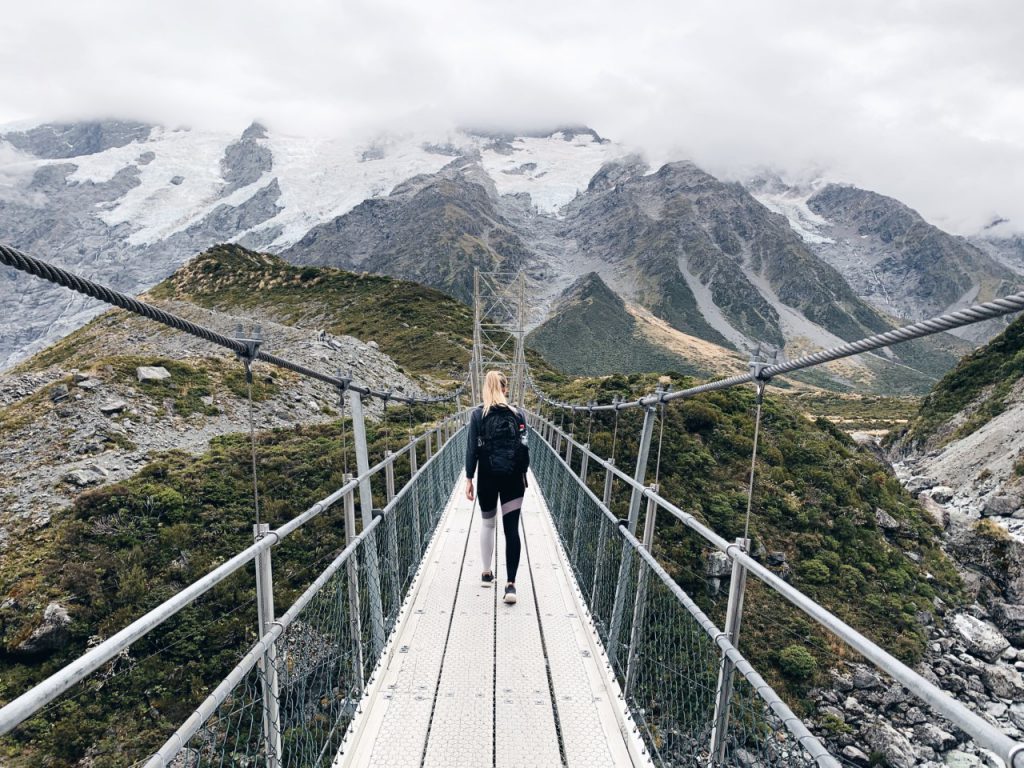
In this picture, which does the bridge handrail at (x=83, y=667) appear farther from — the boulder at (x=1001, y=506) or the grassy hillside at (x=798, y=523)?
the boulder at (x=1001, y=506)

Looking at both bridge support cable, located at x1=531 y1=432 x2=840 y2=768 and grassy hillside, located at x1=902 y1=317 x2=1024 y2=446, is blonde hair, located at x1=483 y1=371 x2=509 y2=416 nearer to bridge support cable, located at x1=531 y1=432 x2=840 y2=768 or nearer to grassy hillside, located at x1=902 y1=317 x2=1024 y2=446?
bridge support cable, located at x1=531 y1=432 x2=840 y2=768

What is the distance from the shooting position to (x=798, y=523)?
50.6 feet

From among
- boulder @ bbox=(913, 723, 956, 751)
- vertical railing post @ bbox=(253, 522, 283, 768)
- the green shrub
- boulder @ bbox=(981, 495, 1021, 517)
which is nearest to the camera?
vertical railing post @ bbox=(253, 522, 283, 768)

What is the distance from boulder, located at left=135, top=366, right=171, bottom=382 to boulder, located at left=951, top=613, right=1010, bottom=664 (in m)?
22.4

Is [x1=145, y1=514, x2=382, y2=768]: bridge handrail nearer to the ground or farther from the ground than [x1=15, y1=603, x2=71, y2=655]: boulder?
farther from the ground

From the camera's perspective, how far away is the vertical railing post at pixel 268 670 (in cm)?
195

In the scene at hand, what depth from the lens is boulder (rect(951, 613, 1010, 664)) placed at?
41.7 ft

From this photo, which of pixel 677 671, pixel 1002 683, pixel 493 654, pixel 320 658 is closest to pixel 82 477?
pixel 493 654

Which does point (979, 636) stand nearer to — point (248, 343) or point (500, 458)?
point (500, 458)

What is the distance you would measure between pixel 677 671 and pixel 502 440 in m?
2.05

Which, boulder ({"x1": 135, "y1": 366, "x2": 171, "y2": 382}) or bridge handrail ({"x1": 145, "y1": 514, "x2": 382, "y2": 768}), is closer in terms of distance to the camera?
bridge handrail ({"x1": 145, "y1": 514, "x2": 382, "y2": 768})

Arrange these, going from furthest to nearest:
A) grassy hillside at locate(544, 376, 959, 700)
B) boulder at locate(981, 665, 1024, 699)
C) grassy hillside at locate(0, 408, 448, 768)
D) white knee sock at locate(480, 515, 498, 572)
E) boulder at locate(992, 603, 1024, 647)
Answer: boulder at locate(992, 603, 1024, 647) < grassy hillside at locate(544, 376, 959, 700) < boulder at locate(981, 665, 1024, 699) < grassy hillside at locate(0, 408, 448, 768) < white knee sock at locate(480, 515, 498, 572)

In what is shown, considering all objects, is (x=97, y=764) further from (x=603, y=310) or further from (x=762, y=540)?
(x=603, y=310)

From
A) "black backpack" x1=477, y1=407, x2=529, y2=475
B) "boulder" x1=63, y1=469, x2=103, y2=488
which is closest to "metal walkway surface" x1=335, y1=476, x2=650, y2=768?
"black backpack" x1=477, y1=407, x2=529, y2=475
